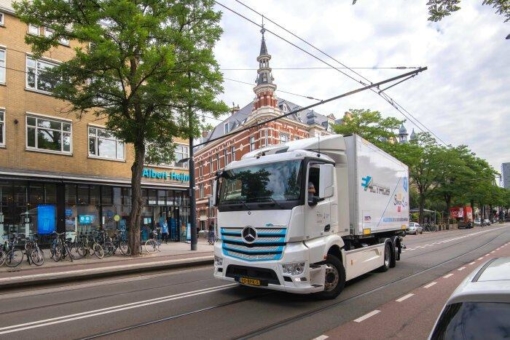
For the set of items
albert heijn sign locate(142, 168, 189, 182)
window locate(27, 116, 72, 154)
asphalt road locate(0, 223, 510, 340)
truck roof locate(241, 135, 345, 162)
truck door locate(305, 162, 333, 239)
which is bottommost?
asphalt road locate(0, 223, 510, 340)

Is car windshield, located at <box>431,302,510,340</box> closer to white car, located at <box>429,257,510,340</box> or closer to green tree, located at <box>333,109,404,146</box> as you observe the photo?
white car, located at <box>429,257,510,340</box>

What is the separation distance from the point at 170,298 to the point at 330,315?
3.48 m

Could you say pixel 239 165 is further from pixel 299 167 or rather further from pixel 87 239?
pixel 87 239

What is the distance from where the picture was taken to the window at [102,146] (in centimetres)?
2359

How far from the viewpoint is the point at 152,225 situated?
89.4 feet

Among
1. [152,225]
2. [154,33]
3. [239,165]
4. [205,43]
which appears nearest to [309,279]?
[239,165]

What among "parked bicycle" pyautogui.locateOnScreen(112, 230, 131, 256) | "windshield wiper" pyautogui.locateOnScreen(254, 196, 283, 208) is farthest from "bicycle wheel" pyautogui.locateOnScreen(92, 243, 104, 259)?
"windshield wiper" pyautogui.locateOnScreen(254, 196, 283, 208)

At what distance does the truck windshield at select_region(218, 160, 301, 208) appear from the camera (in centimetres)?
727

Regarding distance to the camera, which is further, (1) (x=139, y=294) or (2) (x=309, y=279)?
(1) (x=139, y=294)

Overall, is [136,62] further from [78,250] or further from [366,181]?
[366,181]

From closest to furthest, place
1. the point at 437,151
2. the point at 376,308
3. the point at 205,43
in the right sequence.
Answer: the point at 376,308 < the point at 205,43 < the point at 437,151

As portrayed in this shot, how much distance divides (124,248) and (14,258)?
16.9 feet

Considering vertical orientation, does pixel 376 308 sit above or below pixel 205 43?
below

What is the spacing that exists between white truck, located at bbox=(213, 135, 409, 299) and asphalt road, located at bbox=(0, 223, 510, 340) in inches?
20.9
